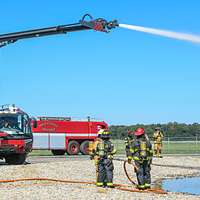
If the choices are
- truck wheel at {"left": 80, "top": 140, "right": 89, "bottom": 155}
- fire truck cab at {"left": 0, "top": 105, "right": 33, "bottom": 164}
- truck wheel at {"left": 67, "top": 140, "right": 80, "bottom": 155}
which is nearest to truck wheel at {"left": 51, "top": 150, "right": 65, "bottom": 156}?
truck wheel at {"left": 67, "top": 140, "right": 80, "bottom": 155}

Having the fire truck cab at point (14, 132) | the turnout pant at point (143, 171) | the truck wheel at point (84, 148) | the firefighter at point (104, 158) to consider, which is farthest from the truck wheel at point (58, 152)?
the turnout pant at point (143, 171)

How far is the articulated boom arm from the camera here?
45.3 feet

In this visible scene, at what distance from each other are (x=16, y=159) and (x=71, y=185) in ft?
29.8

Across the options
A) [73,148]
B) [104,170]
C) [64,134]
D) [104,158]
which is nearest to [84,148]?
[73,148]

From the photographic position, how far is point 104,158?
1451cm

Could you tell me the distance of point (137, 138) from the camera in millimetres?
14281

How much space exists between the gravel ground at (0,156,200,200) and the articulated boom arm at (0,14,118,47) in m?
4.15

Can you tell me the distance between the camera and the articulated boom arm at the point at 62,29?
45.3 feet

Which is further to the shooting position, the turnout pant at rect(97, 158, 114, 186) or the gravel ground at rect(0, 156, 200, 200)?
the turnout pant at rect(97, 158, 114, 186)

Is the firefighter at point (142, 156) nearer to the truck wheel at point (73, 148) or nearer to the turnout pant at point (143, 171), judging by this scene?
the turnout pant at point (143, 171)

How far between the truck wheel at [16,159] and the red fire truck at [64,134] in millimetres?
9989

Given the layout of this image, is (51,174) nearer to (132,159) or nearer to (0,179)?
(0,179)

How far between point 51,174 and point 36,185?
148 inches

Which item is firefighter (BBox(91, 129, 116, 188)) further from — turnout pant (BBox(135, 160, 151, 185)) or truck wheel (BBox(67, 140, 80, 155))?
truck wheel (BBox(67, 140, 80, 155))
